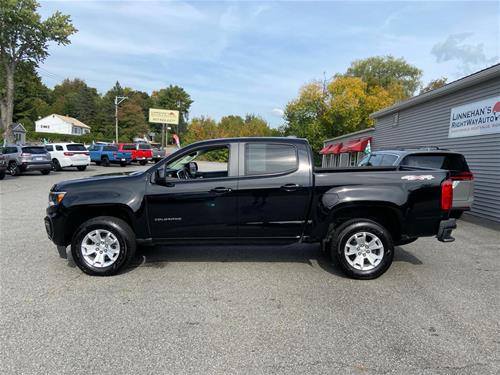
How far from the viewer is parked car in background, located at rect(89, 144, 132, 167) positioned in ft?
98.2

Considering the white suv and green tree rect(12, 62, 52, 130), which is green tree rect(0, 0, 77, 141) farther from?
the white suv

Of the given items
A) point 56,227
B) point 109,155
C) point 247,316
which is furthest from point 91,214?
point 109,155

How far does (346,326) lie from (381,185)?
1998mm

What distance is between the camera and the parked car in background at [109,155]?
98.2 feet

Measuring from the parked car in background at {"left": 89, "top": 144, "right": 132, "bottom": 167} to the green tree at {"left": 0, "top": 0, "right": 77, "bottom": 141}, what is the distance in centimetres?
820

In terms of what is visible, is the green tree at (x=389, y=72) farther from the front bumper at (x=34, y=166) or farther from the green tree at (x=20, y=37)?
the front bumper at (x=34, y=166)

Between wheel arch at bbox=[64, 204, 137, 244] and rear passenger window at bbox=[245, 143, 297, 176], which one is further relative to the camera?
rear passenger window at bbox=[245, 143, 297, 176]

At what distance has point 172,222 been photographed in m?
4.89

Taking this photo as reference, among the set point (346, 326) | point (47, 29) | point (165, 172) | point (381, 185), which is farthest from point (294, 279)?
point (47, 29)

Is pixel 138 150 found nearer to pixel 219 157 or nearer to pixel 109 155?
pixel 109 155

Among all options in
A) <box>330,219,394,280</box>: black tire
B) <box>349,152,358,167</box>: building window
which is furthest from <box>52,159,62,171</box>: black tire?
<box>330,219,394,280</box>: black tire

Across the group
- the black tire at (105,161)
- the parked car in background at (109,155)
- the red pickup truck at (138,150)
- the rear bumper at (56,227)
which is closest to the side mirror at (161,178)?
the rear bumper at (56,227)

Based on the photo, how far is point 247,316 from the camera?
3.77 meters

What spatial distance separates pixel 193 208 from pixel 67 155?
2117 cm
